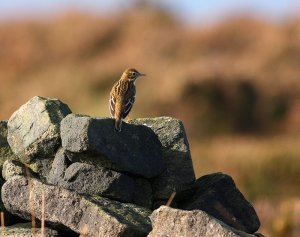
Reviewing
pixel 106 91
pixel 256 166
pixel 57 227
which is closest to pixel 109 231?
pixel 57 227

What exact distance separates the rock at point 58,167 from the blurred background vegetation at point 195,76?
13599 mm

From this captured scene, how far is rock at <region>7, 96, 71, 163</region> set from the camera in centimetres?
988

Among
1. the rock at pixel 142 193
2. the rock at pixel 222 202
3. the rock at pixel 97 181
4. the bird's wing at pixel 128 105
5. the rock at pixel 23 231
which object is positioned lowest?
the rock at pixel 23 231

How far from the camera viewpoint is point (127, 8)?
56.1 meters

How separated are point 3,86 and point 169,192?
135 feet

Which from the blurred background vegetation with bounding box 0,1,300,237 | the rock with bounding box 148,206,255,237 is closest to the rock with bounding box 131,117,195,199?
the rock with bounding box 148,206,255,237

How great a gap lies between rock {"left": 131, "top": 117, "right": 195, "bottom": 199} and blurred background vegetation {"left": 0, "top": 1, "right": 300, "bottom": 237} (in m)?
12.9

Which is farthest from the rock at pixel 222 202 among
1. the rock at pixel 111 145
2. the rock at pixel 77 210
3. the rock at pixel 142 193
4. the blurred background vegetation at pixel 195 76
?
the blurred background vegetation at pixel 195 76

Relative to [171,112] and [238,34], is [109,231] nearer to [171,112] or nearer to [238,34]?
[171,112]

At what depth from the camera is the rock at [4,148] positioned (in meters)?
10.4

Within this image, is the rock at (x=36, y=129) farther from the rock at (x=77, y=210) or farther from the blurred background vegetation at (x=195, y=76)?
the blurred background vegetation at (x=195, y=76)

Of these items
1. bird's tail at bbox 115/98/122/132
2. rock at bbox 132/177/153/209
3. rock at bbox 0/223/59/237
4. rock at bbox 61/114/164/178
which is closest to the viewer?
rock at bbox 0/223/59/237

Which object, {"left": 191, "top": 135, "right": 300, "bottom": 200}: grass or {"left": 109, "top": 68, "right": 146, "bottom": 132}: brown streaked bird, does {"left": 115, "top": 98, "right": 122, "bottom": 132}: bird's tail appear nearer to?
{"left": 109, "top": 68, "right": 146, "bottom": 132}: brown streaked bird

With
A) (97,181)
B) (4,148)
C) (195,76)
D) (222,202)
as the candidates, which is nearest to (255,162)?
(195,76)
